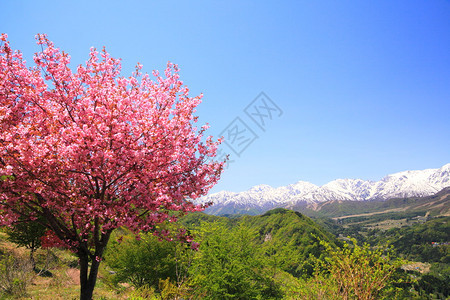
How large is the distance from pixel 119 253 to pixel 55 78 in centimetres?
2024

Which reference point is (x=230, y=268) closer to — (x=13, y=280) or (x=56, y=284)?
(x=56, y=284)

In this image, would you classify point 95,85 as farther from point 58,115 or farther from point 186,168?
point 186,168

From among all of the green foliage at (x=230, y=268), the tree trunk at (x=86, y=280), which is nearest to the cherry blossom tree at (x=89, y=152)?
the tree trunk at (x=86, y=280)

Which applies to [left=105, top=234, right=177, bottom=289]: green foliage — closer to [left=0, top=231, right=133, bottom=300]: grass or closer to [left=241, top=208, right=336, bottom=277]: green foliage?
[left=0, top=231, right=133, bottom=300]: grass

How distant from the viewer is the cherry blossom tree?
20.6 ft

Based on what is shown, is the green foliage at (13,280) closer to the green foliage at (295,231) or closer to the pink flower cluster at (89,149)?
the pink flower cluster at (89,149)

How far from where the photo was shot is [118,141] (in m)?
6.55

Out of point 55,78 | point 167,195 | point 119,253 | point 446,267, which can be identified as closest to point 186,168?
point 167,195

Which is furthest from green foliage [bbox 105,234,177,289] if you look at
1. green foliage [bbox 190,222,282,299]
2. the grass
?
green foliage [bbox 190,222,282,299]

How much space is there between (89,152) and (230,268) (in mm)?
14699

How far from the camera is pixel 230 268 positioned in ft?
57.7

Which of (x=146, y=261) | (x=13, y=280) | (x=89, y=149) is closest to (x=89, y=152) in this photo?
(x=89, y=149)

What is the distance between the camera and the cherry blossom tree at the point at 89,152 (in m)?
6.27

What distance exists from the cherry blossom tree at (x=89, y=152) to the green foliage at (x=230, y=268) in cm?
1117
